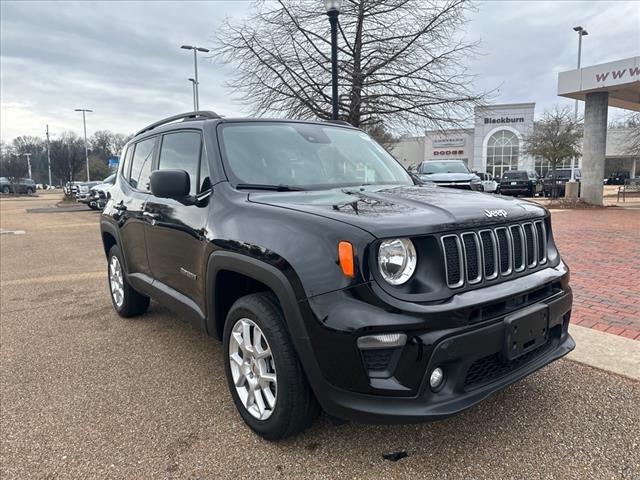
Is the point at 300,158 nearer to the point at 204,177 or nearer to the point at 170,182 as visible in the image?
the point at 204,177

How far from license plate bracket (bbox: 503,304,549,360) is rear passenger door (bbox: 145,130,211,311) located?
6.01ft

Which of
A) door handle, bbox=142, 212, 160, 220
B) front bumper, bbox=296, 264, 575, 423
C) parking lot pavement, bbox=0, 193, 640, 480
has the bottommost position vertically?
parking lot pavement, bbox=0, 193, 640, 480

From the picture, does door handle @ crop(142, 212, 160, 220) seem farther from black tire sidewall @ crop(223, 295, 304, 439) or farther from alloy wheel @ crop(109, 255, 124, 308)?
black tire sidewall @ crop(223, 295, 304, 439)

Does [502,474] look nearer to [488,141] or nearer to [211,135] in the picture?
[211,135]

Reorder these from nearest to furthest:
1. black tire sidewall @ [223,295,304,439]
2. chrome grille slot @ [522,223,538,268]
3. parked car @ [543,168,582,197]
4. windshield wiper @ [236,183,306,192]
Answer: black tire sidewall @ [223,295,304,439] < chrome grille slot @ [522,223,538,268] < windshield wiper @ [236,183,306,192] < parked car @ [543,168,582,197]

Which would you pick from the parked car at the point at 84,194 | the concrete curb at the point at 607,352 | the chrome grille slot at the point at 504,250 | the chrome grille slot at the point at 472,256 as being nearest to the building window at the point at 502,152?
the parked car at the point at 84,194

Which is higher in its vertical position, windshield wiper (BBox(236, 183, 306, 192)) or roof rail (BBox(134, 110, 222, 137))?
roof rail (BBox(134, 110, 222, 137))

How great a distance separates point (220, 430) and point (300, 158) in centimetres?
187

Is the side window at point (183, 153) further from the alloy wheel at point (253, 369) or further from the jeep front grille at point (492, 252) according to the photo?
the jeep front grille at point (492, 252)

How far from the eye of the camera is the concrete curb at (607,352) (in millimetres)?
3455

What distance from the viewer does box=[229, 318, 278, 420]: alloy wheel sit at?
104 inches

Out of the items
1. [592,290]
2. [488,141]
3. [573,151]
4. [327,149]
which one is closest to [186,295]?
[327,149]

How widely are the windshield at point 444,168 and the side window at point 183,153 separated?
1151cm

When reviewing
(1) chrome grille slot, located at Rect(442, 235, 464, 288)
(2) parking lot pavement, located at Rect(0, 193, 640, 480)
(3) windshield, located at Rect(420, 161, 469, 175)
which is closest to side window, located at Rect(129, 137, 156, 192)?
(2) parking lot pavement, located at Rect(0, 193, 640, 480)
